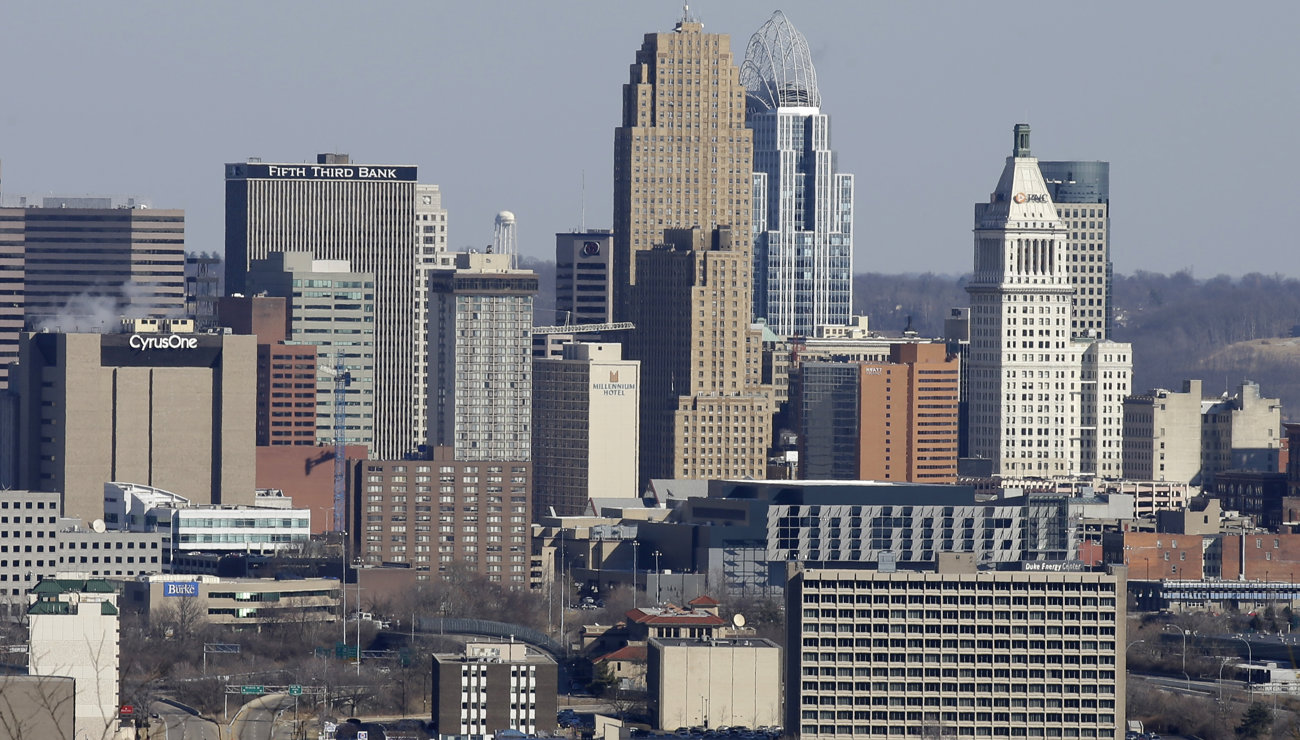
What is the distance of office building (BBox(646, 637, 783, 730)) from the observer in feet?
556

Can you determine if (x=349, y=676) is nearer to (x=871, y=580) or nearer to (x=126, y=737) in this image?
(x=871, y=580)

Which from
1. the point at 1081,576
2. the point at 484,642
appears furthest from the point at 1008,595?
the point at 484,642

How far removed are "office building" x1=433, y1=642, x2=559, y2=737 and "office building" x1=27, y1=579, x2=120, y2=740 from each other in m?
26.9

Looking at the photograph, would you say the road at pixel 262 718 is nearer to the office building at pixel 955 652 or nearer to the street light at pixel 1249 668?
the office building at pixel 955 652

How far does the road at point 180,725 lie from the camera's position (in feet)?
486

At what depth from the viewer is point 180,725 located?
153 m

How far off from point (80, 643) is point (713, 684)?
41783mm

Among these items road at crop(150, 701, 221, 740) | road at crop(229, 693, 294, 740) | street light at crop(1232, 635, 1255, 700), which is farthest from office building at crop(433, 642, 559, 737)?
street light at crop(1232, 635, 1255, 700)

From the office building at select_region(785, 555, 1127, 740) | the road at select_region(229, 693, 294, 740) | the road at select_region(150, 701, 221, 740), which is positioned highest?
the office building at select_region(785, 555, 1127, 740)

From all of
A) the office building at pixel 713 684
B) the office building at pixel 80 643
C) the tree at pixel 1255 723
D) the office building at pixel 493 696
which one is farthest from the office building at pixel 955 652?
the office building at pixel 80 643

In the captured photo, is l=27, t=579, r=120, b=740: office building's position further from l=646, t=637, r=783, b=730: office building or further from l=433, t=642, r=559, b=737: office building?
l=646, t=637, r=783, b=730: office building

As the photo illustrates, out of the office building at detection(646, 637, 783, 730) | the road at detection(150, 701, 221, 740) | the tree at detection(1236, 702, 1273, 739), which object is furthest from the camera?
the office building at detection(646, 637, 783, 730)

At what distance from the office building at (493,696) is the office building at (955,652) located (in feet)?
39.1

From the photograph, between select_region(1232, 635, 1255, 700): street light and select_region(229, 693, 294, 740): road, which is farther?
select_region(1232, 635, 1255, 700): street light
